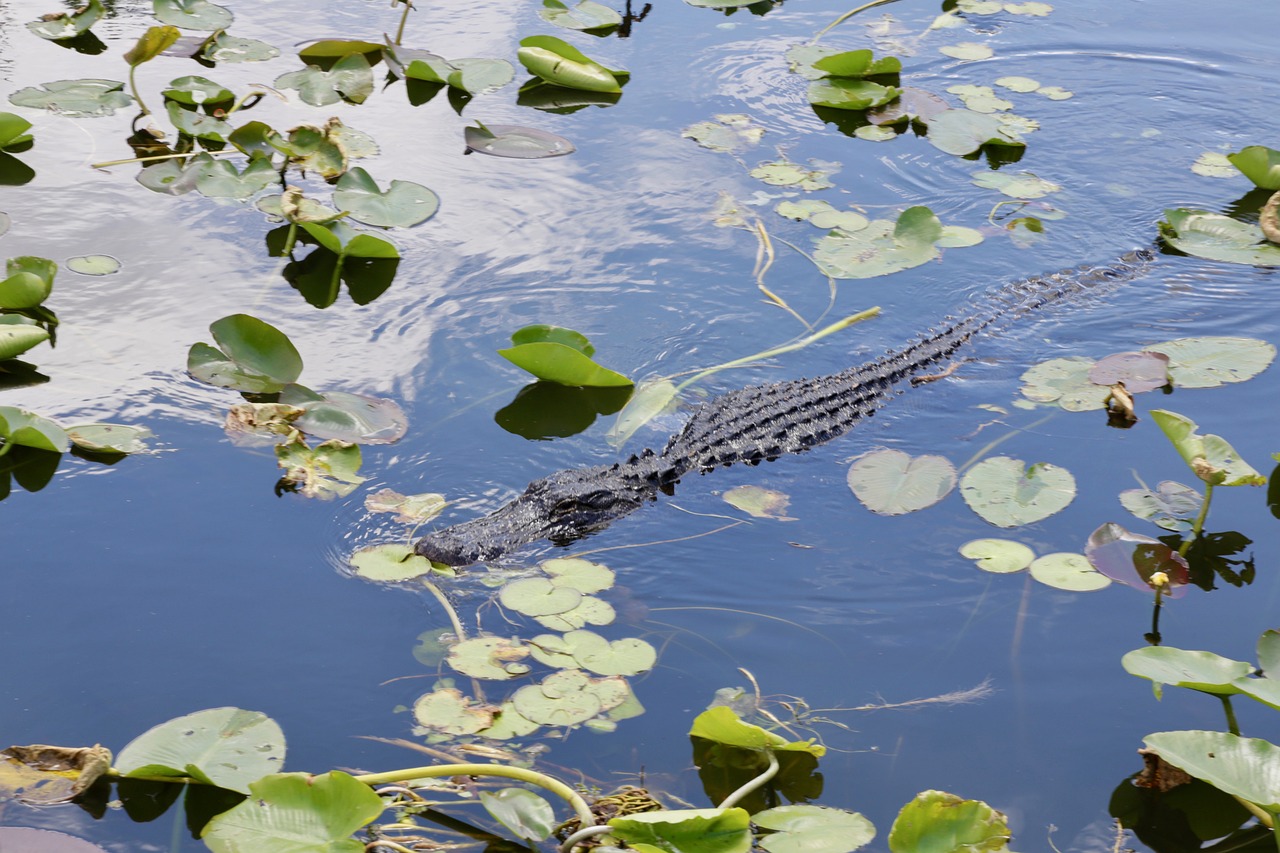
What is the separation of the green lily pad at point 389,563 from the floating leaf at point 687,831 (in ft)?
3.57

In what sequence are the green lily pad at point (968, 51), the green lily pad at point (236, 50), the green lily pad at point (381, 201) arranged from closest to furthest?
the green lily pad at point (381, 201), the green lily pad at point (236, 50), the green lily pad at point (968, 51)

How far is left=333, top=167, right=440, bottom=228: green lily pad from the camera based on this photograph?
4.32 m

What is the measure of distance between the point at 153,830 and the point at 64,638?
70 centimetres

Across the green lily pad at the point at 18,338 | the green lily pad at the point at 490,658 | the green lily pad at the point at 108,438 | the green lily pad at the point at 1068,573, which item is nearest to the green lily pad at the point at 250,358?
the green lily pad at the point at 108,438

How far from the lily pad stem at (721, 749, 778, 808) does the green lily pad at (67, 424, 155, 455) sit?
2101 millimetres

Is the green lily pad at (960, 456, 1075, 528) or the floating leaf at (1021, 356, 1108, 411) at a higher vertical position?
the floating leaf at (1021, 356, 1108, 411)

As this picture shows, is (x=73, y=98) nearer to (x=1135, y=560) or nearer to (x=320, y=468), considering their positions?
(x=320, y=468)

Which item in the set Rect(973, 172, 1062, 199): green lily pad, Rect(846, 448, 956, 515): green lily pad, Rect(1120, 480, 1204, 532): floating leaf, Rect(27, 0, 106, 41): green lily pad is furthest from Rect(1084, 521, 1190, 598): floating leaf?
Rect(27, 0, 106, 41): green lily pad

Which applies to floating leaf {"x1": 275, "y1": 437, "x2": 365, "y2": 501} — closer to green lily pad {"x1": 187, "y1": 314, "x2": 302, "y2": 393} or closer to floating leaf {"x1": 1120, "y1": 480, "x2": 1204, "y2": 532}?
green lily pad {"x1": 187, "y1": 314, "x2": 302, "y2": 393}

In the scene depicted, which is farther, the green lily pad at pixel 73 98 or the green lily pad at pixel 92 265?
the green lily pad at pixel 73 98

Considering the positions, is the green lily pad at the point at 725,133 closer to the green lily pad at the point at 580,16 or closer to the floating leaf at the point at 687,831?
the green lily pad at the point at 580,16

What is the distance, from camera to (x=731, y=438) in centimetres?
361

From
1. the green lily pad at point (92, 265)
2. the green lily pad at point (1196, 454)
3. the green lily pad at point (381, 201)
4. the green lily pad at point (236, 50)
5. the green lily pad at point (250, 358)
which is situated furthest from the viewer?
the green lily pad at point (236, 50)

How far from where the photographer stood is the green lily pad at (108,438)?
3271 millimetres
